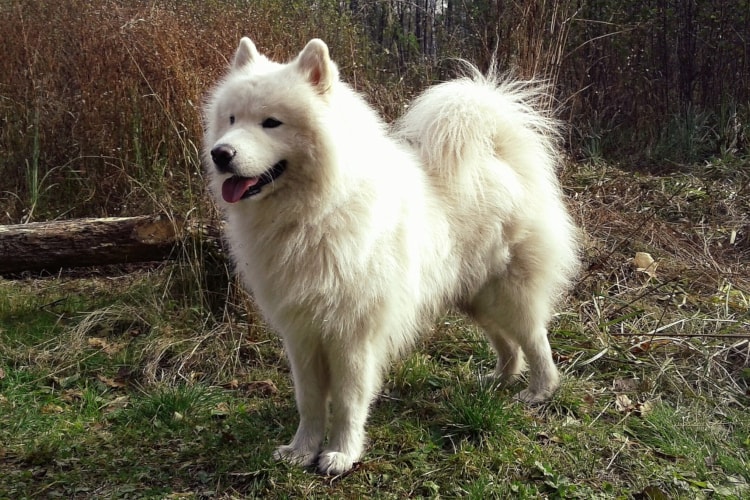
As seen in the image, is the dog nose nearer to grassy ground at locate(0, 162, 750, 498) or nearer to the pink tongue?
the pink tongue

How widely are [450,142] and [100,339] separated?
2431mm

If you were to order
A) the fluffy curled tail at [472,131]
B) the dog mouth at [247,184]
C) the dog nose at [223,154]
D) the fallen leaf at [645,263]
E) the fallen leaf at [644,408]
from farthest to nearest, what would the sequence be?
the fallen leaf at [645,263] < the fallen leaf at [644,408] < the fluffy curled tail at [472,131] < the dog mouth at [247,184] < the dog nose at [223,154]

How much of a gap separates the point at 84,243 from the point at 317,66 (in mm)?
2349

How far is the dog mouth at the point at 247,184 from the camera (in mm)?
2451

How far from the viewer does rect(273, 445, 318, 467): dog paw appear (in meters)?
2.73

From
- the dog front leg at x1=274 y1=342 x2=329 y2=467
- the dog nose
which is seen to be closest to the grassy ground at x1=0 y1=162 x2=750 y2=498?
the dog front leg at x1=274 y1=342 x2=329 y2=467

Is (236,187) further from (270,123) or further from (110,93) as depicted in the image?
(110,93)

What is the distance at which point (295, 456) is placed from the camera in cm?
277

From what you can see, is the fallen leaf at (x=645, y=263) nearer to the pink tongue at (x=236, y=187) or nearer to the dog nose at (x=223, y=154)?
the pink tongue at (x=236, y=187)

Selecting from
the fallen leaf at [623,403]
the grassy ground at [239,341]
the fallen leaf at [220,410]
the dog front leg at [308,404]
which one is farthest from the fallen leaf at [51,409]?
the fallen leaf at [623,403]

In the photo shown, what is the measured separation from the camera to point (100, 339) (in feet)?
12.6

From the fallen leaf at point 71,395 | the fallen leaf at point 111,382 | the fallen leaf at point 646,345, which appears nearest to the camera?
the fallen leaf at point 71,395

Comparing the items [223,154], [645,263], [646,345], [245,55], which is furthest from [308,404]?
[645,263]

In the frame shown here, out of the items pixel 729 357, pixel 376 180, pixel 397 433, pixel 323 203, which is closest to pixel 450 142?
pixel 376 180
